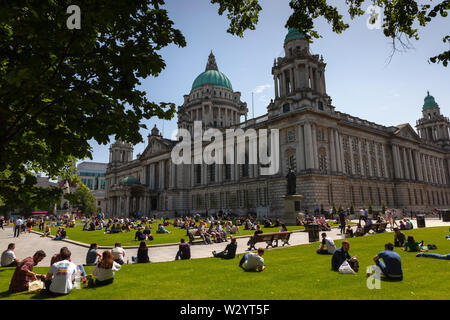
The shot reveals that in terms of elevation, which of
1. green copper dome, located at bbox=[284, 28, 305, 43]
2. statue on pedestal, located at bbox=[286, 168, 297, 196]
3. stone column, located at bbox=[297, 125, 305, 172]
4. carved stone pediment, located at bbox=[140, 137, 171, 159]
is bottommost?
statue on pedestal, located at bbox=[286, 168, 297, 196]

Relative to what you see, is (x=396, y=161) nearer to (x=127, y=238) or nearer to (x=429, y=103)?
(x=429, y=103)

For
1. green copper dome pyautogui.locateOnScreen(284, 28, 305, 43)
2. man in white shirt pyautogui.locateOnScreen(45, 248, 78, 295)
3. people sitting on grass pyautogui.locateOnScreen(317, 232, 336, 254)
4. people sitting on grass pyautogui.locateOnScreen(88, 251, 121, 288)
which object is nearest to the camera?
man in white shirt pyautogui.locateOnScreen(45, 248, 78, 295)

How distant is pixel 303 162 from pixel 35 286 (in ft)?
123

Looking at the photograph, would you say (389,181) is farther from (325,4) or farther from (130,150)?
(130,150)

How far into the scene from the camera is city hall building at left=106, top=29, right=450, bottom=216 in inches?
1688

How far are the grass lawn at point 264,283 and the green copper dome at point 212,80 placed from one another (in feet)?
269

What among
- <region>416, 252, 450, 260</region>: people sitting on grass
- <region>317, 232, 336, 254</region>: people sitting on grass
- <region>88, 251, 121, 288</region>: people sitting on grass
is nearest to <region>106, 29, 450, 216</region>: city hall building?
<region>317, 232, 336, 254</region>: people sitting on grass

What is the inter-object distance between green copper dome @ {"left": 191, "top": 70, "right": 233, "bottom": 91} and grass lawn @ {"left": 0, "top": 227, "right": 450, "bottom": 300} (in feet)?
269

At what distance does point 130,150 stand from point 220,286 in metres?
99.5

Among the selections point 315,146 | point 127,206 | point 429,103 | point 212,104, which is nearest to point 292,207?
point 315,146

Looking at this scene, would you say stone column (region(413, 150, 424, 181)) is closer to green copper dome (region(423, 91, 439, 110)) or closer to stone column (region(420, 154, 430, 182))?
stone column (region(420, 154, 430, 182))

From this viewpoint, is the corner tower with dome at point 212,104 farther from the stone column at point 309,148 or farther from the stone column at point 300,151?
the stone column at point 309,148

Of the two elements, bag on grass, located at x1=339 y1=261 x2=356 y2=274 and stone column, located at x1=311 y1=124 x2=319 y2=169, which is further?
stone column, located at x1=311 y1=124 x2=319 y2=169
